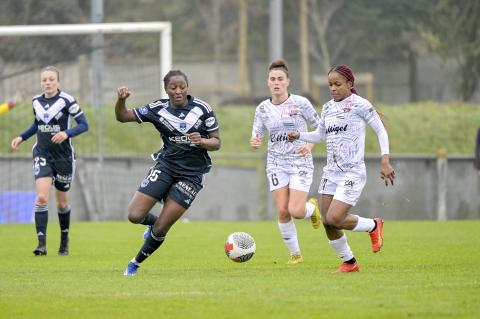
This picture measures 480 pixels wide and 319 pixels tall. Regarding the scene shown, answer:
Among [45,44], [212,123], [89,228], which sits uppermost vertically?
[45,44]

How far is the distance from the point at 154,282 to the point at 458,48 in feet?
96.7

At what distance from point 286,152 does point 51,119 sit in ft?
11.2

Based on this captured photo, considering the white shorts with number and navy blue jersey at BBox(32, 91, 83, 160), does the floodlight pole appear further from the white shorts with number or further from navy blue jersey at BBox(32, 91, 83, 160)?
the white shorts with number

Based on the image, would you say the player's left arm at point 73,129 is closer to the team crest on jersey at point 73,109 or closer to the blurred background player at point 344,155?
the team crest on jersey at point 73,109

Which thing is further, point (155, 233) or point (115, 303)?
point (155, 233)

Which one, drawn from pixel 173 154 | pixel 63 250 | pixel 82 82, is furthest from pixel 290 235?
pixel 82 82

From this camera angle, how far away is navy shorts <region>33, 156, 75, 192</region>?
48.1ft

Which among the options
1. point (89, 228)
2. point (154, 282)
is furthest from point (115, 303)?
point (89, 228)

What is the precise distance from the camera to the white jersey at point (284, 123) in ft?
43.4

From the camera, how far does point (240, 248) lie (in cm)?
1239

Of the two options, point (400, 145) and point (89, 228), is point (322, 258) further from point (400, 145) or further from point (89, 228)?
point (400, 145)

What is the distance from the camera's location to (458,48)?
38500 millimetres

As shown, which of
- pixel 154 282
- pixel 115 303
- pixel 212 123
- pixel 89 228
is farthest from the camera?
pixel 89 228

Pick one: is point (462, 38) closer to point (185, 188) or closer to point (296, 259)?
point (296, 259)
